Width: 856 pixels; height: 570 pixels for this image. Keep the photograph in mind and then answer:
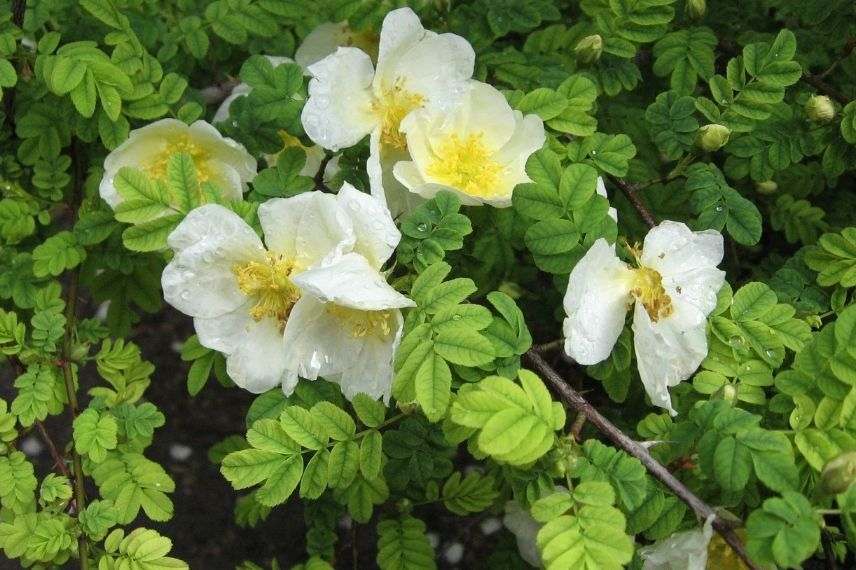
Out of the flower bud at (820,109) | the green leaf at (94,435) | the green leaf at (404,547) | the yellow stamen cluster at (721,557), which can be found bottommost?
the green leaf at (404,547)

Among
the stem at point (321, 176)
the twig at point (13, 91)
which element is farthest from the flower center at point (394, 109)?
the twig at point (13, 91)

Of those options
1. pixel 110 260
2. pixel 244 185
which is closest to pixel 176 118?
pixel 244 185

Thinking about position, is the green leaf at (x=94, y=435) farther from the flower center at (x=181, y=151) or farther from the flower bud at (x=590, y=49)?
the flower bud at (x=590, y=49)

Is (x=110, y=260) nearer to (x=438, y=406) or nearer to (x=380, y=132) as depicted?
(x=380, y=132)

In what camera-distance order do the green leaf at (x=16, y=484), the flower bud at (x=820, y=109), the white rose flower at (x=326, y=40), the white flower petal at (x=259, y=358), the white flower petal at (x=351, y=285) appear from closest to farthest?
A: the white flower petal at (x=351, y=285)
the white flower petal at (x=259, y=358)
the green leaf at (x=16, y=484)
the flower bud at (x=820, y=109)
the white rose flower at (x=326, y=40)

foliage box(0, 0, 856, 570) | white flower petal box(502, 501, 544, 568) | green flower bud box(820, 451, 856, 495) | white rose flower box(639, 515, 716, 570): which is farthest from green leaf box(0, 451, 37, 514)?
green flower bud box(820, 451, 856, 495)

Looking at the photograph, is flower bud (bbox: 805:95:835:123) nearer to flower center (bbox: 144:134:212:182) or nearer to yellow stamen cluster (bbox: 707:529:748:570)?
yellow stamen cluster (bbox: 707:529:748:570)

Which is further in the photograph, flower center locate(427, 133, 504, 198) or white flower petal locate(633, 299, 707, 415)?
flower center locate(427, 133, 504, 198)
